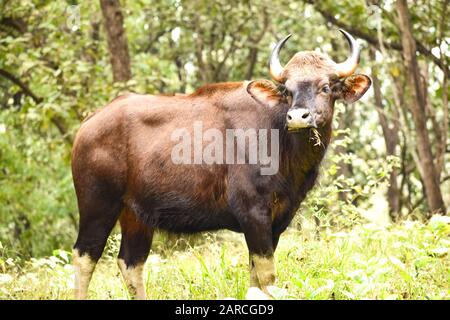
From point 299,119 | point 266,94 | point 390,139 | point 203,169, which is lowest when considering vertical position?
point 390,139

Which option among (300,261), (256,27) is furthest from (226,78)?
(300,261)

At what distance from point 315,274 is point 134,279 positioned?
162 centimetres

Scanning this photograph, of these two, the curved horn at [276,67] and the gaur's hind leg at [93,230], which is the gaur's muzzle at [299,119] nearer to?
the curved horn at [276,67]

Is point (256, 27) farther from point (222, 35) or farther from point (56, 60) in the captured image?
point (56, 60)

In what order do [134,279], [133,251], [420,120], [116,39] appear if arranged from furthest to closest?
1. [116,39]
2. [420,120]
3. [133,251]
4. [134,279]

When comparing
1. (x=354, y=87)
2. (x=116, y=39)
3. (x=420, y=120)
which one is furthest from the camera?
(x=116, y=39)

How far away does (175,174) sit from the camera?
19.9 ft

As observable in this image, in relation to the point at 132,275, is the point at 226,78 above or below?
above

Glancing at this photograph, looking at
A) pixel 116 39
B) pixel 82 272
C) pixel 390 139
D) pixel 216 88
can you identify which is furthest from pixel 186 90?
pixel 82 272

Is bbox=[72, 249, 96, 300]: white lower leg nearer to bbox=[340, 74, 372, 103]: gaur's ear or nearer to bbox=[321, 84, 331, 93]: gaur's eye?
bbox=[321, 84, 331, 93]: gaur's eye

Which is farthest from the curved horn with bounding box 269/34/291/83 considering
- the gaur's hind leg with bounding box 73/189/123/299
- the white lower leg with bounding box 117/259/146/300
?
the white lower leg with bounding box 117/259/146/300

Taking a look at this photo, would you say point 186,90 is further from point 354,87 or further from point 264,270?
point 264,270

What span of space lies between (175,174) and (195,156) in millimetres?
235

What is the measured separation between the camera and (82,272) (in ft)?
19.7
